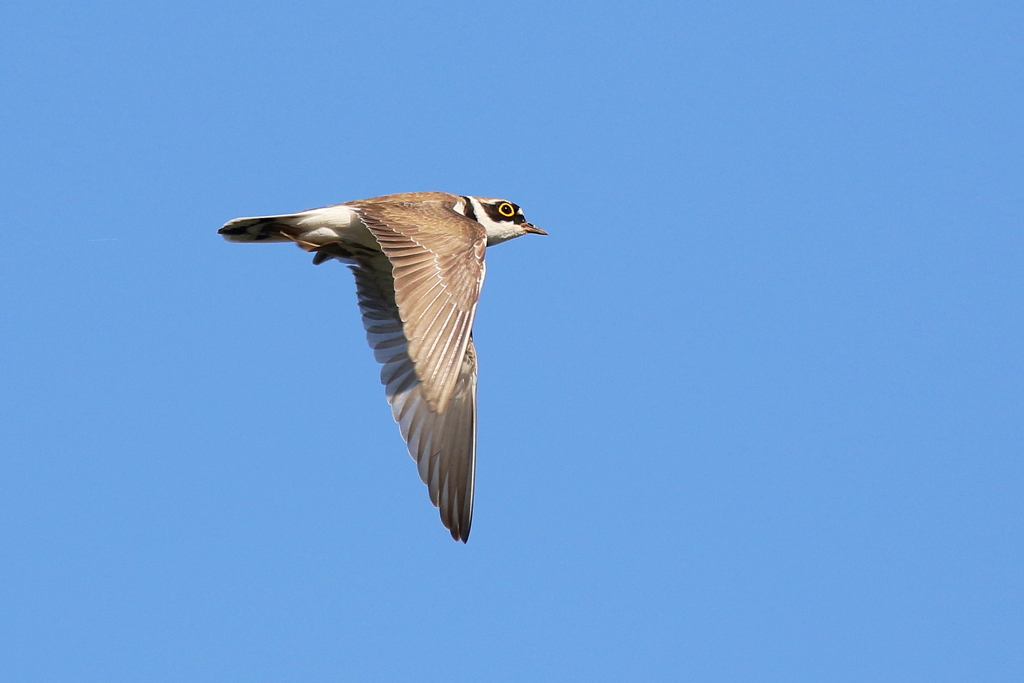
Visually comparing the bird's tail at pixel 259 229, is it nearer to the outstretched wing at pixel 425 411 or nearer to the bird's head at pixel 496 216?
the outstretched wing at pixel 425 411

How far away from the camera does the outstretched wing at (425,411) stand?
10805 millimetres

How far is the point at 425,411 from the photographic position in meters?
11.2

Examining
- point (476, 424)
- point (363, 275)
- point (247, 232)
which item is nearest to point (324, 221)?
point (247, 232)

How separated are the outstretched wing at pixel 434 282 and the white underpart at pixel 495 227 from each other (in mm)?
1492

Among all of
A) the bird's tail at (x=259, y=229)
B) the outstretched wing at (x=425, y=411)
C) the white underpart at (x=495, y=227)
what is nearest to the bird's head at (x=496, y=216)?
the white underpart at (x=495, y=227)

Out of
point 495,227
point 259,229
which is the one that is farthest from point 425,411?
point 259,229

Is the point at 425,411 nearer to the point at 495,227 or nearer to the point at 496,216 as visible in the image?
the point at 495,227

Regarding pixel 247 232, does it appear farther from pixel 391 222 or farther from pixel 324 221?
pixel 391 222

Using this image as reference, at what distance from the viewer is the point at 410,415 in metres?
11.2

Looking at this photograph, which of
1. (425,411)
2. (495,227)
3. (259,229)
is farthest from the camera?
(495,227)

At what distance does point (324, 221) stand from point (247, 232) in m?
0.72

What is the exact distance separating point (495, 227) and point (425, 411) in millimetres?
2028

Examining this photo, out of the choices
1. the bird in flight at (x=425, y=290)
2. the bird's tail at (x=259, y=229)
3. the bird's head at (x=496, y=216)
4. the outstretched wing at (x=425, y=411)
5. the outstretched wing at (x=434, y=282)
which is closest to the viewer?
the outstretched wing at (x=434, y=282)

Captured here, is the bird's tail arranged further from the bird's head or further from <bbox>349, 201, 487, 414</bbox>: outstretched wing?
the bird's head
